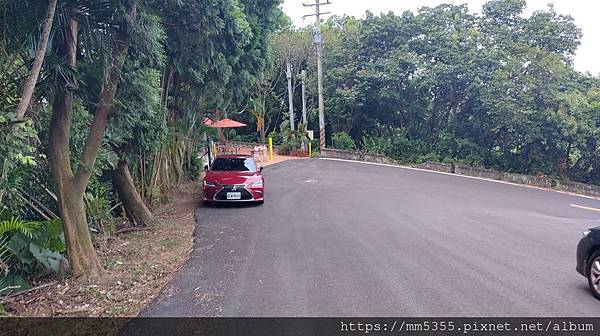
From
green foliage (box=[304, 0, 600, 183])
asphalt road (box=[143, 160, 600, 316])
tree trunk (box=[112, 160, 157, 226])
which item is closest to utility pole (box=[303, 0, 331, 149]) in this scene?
green foliage (box=[304, 0, 600, 183])

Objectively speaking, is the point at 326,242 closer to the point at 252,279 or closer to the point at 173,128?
the point at 252,279

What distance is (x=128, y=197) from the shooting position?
29.8ft

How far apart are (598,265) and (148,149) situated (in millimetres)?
7821

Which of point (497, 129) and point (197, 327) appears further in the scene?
point (497, 129)

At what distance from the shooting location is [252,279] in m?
5.68

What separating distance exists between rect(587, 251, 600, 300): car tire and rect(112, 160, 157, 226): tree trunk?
24.9ft

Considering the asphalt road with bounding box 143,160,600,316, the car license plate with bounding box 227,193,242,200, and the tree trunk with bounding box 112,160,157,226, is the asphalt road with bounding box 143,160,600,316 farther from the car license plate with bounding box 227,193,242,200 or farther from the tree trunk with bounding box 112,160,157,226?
the tree trunk with bounding box 112,160,157,226

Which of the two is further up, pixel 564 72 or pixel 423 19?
pixel 423 19

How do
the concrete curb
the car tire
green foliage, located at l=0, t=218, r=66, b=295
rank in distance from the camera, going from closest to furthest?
the car tire, green foliage, located at l=0, t=218, r=66, b=295, the concrete curb

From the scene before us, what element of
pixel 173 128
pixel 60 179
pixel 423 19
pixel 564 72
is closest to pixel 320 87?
pixel 423 19

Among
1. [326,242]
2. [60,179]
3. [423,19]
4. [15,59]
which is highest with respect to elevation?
[423,19]

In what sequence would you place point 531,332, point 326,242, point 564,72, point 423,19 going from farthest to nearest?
point 423,19, point 564,72, point 326,242, point 531,332

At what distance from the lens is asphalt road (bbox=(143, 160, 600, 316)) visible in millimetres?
4699

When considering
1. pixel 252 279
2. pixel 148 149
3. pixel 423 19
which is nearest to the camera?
pixel 252 279
